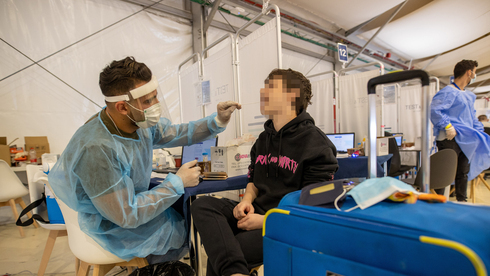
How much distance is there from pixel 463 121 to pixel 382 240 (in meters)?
3.12

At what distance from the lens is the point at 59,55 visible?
344cm

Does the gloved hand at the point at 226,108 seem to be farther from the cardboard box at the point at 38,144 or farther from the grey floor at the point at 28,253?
the cardboard box at the point at 38,144

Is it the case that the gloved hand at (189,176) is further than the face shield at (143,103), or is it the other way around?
the gloved hand at (189,176)

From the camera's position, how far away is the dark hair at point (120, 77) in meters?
1.20

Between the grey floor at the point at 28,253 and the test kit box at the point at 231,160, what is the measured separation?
1175 millimetres

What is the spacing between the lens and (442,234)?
441 millimetres

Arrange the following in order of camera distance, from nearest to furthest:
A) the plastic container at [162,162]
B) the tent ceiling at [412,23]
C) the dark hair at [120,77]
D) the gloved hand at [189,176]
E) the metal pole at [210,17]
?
the dark hair at [120,77] < the gloved hand at [189,176] < the plastic container at [162,162] < the metal pole at [210,17] < the tent ceiling at [412,23]

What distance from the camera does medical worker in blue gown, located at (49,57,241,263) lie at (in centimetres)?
109

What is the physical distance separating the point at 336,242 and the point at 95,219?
1.09 m

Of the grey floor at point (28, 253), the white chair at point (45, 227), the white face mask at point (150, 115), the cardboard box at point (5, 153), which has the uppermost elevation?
the white face mask at point (150, 115)

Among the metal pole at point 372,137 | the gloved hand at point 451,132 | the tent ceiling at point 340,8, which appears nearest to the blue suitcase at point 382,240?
the metal pole at point 372,137

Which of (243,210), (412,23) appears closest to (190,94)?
(243,210)

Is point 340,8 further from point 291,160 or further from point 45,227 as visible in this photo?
point 45,227

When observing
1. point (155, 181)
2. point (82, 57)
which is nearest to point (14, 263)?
point (155, 181)
